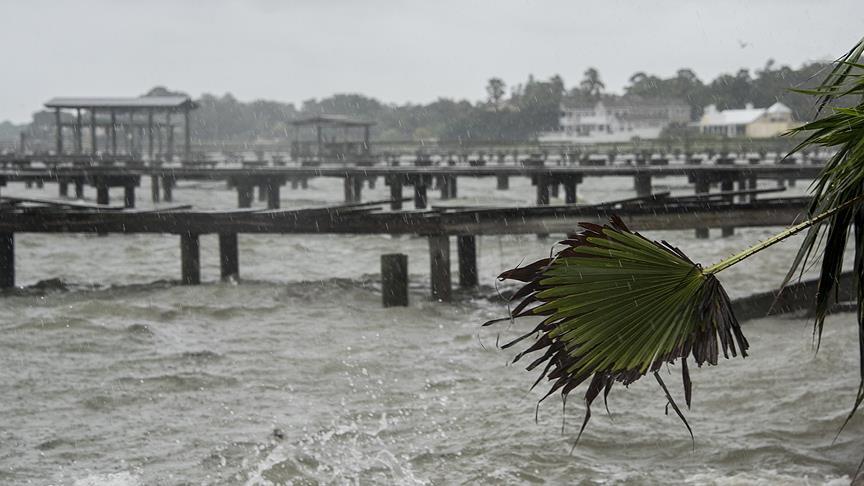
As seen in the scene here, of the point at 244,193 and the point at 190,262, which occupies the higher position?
the point at 244,193

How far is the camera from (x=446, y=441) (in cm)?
717

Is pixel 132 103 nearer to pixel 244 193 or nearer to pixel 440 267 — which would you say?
pixel 244 193

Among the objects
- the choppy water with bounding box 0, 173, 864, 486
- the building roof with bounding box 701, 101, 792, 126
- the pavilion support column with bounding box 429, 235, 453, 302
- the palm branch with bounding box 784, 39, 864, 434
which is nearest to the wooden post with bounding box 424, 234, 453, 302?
the pavilion support column with bounding box 429, 235, 453, 302

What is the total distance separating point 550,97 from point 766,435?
295 ft

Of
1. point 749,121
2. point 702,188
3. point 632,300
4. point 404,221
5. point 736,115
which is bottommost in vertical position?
point 404,221

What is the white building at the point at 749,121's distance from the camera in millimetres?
81125

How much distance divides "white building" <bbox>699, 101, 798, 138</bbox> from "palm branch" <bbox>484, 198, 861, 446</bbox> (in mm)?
78449

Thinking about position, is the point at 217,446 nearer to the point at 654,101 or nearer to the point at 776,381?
the point at 776,381

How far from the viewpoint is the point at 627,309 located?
2.27m

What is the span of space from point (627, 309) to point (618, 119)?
3669 inches

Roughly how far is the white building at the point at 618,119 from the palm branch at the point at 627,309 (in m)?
84.3

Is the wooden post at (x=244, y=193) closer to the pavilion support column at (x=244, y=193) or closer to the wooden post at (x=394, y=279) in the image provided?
the pavilion support column at (x=244, y=193)

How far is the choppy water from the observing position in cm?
662

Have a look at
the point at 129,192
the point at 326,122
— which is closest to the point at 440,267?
the point at 129,192
